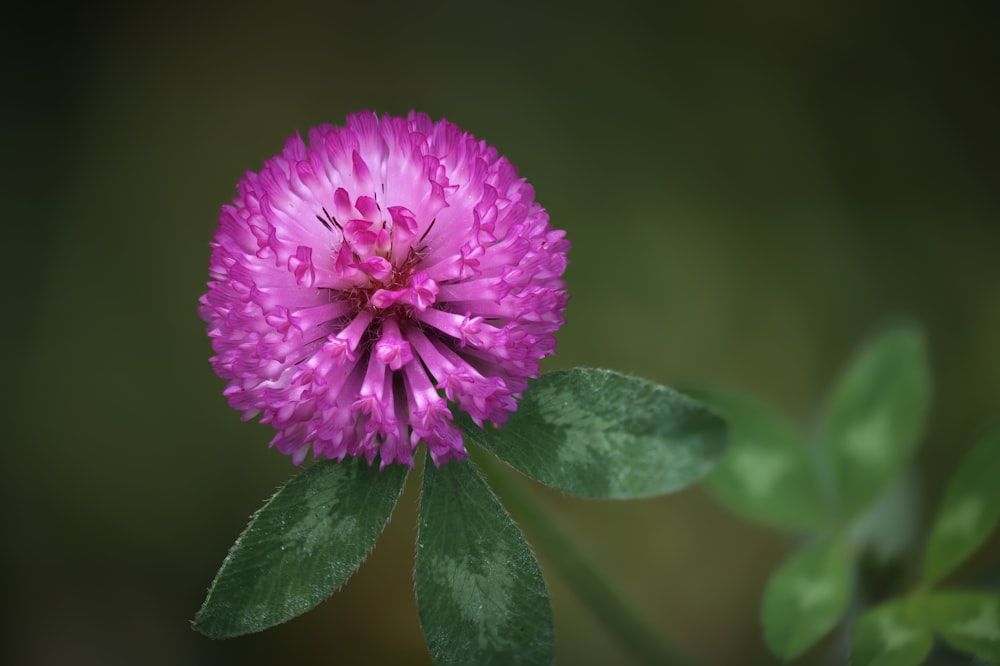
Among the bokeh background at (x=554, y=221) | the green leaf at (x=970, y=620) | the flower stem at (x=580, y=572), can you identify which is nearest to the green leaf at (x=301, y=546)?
the flower stem at (x=580, y=572)

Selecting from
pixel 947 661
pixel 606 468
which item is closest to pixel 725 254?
pixel 947 661

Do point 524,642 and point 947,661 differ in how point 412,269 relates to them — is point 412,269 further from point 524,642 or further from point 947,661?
point 947,661

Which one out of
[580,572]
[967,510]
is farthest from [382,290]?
[967,510]

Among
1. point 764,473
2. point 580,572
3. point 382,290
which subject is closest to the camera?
point 382,290

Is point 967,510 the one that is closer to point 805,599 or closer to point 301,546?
point 805,599

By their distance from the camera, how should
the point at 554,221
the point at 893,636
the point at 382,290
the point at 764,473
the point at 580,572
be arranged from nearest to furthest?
the point at 382,290, the point at 893,636, the point at 580,572, the point at 764,473, the point at 554,221

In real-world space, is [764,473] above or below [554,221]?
below
